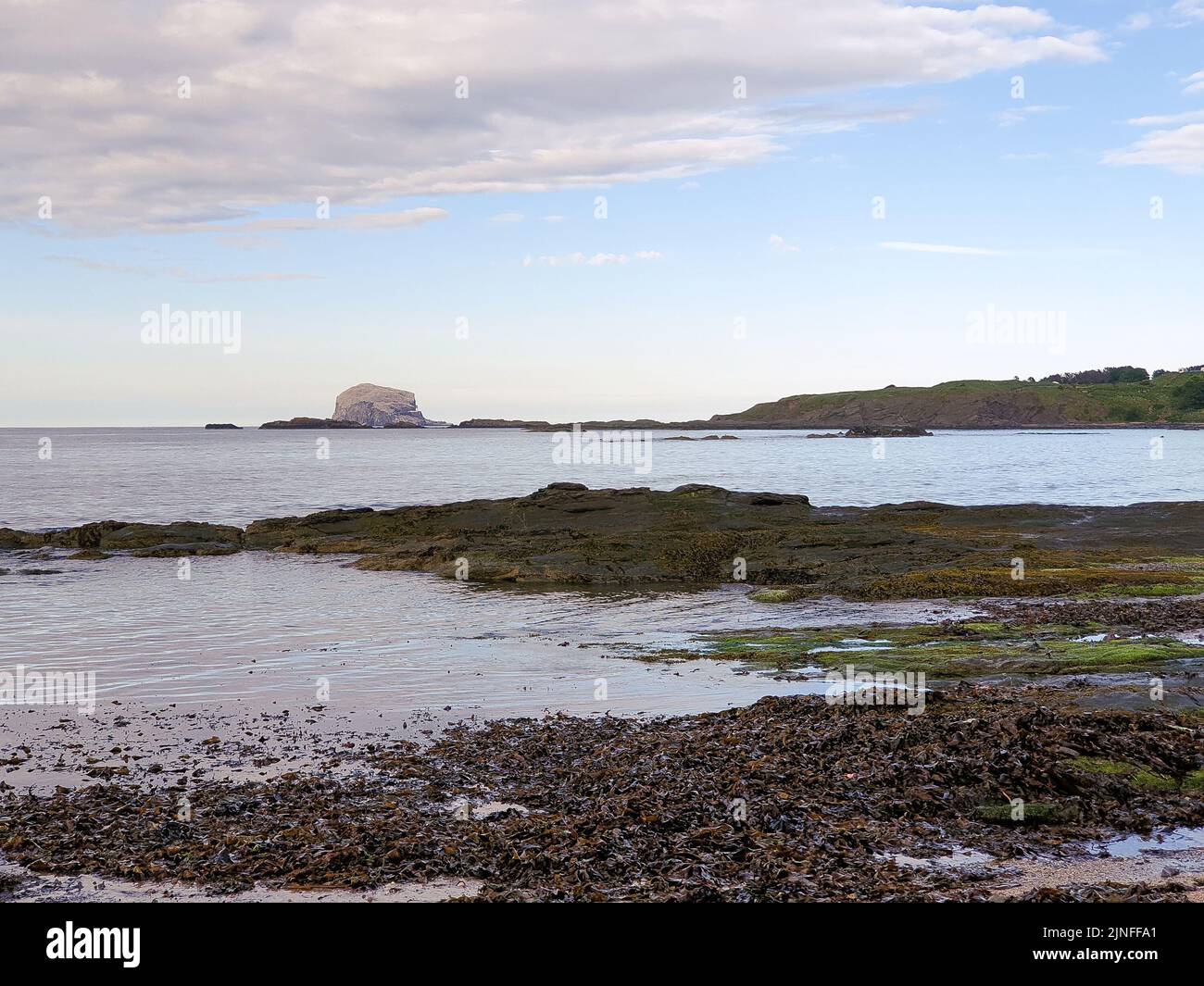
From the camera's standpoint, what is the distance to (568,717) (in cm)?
1366

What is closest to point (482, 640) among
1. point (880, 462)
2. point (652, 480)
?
point (652, 480)

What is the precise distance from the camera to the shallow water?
15555 mm

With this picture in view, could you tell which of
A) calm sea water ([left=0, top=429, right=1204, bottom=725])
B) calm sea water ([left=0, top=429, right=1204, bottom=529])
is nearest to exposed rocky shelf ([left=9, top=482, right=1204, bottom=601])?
calm sea water ([left=0, top=429, right=1204, bottom=725])

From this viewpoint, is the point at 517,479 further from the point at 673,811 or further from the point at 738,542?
the point at 673,811

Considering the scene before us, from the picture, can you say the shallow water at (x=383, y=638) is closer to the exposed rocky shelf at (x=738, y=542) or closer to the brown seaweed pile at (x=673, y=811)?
the exposed rocky shelf at (x=738, y=542)

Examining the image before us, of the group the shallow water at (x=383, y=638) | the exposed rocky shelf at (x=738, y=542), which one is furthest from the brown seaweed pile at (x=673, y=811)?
the exposed rocky shelf at (x=738, y=542)

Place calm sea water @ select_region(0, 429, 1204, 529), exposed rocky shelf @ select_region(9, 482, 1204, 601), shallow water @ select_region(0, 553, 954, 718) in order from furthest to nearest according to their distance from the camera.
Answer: calm sea water @ select_region(0, 429, 1204, 529) < exposed rocky shelf @ select_region(9, 482, 1204, 601) < shallow water @ select_region(0, 553, 954, 718)

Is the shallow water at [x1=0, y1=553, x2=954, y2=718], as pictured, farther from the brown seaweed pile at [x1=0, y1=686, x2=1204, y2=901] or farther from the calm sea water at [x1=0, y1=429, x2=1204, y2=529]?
the calm sea water at [x1=0, y1=429, x2=1204, y2=529]

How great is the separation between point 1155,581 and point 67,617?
2451 cm

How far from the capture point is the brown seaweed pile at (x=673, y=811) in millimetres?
8273

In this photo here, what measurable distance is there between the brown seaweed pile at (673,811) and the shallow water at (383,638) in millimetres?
3134

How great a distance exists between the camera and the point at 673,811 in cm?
958

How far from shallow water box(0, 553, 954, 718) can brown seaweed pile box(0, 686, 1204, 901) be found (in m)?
3.13
